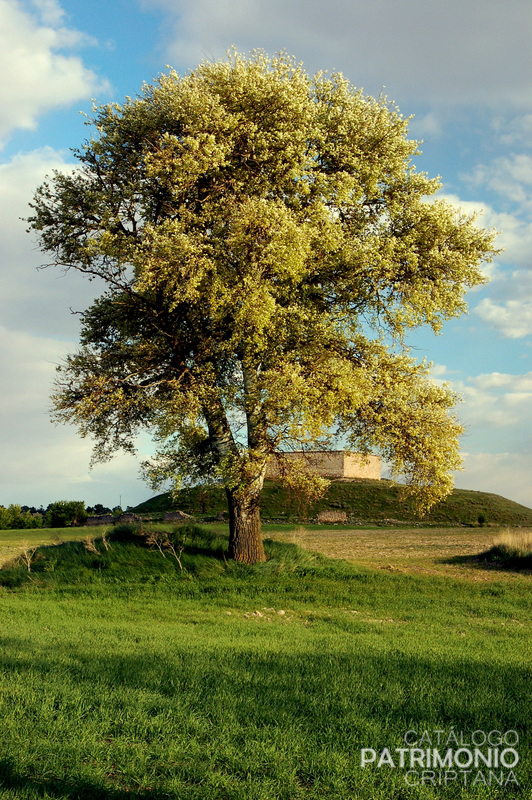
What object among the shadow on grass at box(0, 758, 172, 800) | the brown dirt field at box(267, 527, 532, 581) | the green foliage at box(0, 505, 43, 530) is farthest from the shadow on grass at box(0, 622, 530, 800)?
the green foliage at box(0, 505, 43, 530)

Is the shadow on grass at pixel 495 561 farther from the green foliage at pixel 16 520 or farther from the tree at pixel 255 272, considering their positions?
the green foliage at pixel 16 520

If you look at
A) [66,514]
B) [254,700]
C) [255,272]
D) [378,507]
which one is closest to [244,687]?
[254,700]

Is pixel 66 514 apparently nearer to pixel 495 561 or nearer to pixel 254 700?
pixel 495 561

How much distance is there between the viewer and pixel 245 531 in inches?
892

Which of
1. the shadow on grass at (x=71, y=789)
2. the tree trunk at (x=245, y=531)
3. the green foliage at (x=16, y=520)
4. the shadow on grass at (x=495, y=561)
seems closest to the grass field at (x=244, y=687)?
the shadow on grass at (x=71, y=789)

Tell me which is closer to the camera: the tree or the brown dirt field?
the tree

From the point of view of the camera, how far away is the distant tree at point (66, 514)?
58.3m

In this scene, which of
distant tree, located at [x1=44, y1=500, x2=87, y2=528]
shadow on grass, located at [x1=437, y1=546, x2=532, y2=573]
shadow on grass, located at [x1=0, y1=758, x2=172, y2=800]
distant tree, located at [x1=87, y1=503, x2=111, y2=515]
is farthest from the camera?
distant tree, located at [x1=87, y1=503, x2=111, y2=515]

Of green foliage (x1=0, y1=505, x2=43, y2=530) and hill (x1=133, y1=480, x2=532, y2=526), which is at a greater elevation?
hill (x1=133, y1=480, x2=532, y2=526)

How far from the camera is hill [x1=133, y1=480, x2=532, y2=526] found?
201 feet

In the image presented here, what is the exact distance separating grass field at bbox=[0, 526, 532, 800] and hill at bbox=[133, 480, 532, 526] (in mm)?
39144

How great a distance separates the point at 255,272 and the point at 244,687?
12.5 metres

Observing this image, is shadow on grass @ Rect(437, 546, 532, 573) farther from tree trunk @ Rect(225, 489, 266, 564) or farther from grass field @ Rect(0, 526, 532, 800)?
tree trunk @ Rect(225, 489, 266, 564)

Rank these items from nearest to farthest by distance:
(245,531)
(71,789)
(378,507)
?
(71,789) < (245,531) < (378,507)
